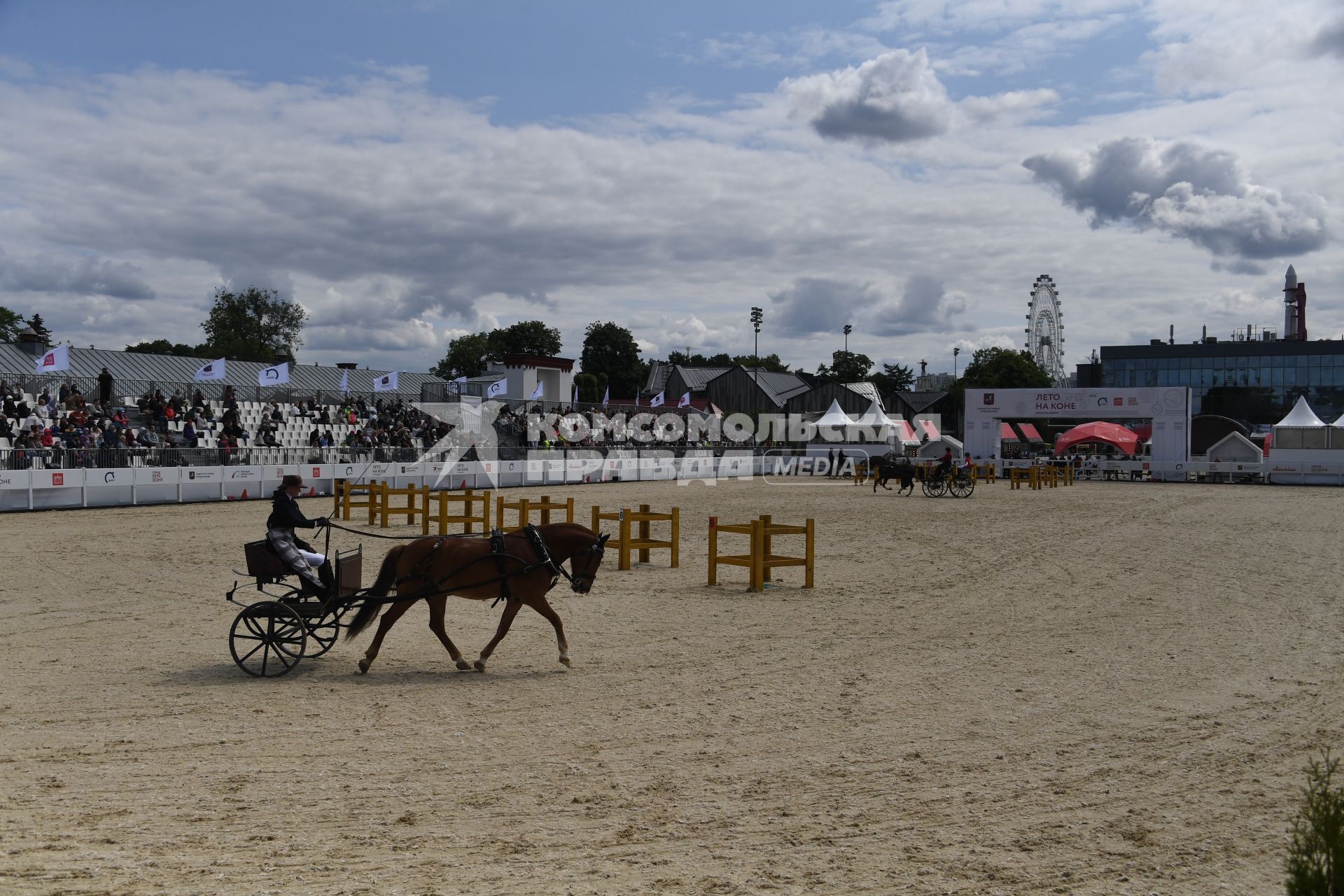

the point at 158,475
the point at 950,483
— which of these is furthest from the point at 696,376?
the point at 158,475

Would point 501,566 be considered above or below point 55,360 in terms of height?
below

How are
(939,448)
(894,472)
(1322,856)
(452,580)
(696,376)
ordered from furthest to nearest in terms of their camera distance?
(696,376), (939,448), (894,472), (452,580), (1322,856)

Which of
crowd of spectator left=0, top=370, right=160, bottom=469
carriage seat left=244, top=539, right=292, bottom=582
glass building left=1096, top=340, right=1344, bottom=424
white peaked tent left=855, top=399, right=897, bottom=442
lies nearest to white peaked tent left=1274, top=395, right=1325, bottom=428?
white peaked tent left=855, top=399, right=897, bottom=442

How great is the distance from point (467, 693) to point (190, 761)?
97.1 inches

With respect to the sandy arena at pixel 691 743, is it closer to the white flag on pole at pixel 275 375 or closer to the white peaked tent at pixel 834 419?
the white flag on pole at pixel 275 375

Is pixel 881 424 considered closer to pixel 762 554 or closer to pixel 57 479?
pixel 57 479

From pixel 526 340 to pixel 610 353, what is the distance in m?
10.0

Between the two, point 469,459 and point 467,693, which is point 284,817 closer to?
point 467,693

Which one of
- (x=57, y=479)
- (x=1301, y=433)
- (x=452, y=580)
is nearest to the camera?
(x=452, y=580)

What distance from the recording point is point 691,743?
24.1 feet

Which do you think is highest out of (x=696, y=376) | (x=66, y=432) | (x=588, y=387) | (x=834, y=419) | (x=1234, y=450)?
(x=696, y=376)

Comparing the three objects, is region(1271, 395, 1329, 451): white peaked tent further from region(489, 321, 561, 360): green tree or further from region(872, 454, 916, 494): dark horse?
region(489, 321, 561, 360): green tree

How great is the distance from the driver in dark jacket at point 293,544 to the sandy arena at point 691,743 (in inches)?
34.1

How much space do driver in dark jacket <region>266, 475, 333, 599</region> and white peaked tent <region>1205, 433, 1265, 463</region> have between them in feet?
162
